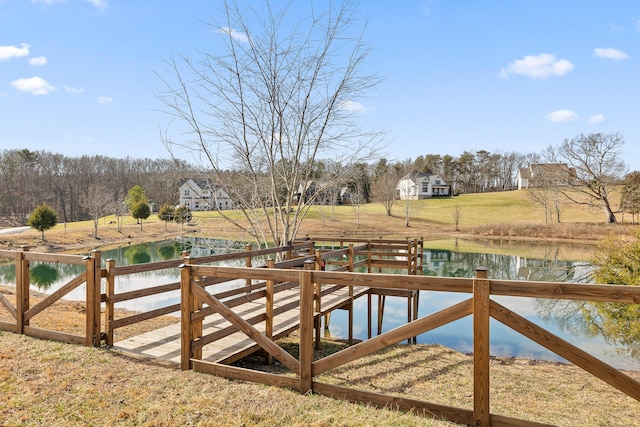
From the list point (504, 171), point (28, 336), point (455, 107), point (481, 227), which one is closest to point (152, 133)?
point (28, 336)

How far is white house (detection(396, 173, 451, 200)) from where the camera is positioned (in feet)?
249

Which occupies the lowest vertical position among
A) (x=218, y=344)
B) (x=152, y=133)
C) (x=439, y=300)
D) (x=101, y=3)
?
(x=439, y=300)

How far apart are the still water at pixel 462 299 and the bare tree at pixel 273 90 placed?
10.3ft

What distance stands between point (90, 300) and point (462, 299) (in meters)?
14.5

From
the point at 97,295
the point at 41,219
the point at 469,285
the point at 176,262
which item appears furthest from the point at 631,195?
the point at 41,219

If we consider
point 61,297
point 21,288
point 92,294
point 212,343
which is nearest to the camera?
point 92,294

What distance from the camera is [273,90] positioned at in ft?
33.8

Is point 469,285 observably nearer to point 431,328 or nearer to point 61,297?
point 431,328

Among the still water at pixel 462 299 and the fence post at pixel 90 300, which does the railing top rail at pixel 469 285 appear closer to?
the fence post at pixel 90 300

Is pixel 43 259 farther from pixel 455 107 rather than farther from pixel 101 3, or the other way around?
pixel 455 107

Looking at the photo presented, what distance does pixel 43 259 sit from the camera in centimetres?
607

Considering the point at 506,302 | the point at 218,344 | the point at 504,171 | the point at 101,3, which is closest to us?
the point at 218,344

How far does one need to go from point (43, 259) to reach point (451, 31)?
1433 centimetres

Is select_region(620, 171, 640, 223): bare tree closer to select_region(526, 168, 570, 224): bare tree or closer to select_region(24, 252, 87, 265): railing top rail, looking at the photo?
select_region(526, 168, 570, 224): bare tree
